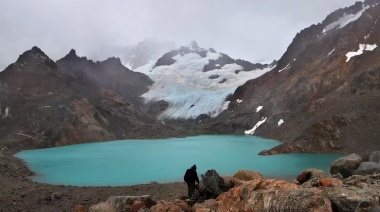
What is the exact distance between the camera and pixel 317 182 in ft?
43.0

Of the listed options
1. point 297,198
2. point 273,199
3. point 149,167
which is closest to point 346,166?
point 273,199

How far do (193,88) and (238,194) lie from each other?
136 meters

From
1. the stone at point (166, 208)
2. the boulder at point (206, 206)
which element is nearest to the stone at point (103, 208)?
the stone at point (166, 208)

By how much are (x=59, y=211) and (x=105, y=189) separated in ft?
12.0

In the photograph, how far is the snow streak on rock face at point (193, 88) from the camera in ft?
415

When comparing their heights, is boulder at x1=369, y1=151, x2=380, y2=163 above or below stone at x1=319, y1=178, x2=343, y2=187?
above

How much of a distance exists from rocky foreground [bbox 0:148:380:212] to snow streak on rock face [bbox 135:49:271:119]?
317 feet

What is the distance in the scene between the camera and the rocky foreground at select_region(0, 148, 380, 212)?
1069 centimetres

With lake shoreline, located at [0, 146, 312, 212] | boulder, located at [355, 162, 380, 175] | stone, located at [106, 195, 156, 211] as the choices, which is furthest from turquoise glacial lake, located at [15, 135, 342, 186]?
stone, located at [106, 195, 156, 211]

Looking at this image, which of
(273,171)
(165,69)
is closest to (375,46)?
(273,171)

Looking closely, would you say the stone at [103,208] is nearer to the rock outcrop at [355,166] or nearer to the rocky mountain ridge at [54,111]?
the rock outcrop at [355,166]

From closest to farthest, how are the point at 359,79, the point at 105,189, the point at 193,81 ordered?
the point at 105,189, the point at 359,79, the point at 193,81

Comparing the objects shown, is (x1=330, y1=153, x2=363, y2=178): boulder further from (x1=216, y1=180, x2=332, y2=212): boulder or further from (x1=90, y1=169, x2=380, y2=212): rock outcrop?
(x1=216, y1=180, x2=332, y2=212): boulder

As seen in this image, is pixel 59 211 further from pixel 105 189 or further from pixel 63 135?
pixel 63 135
